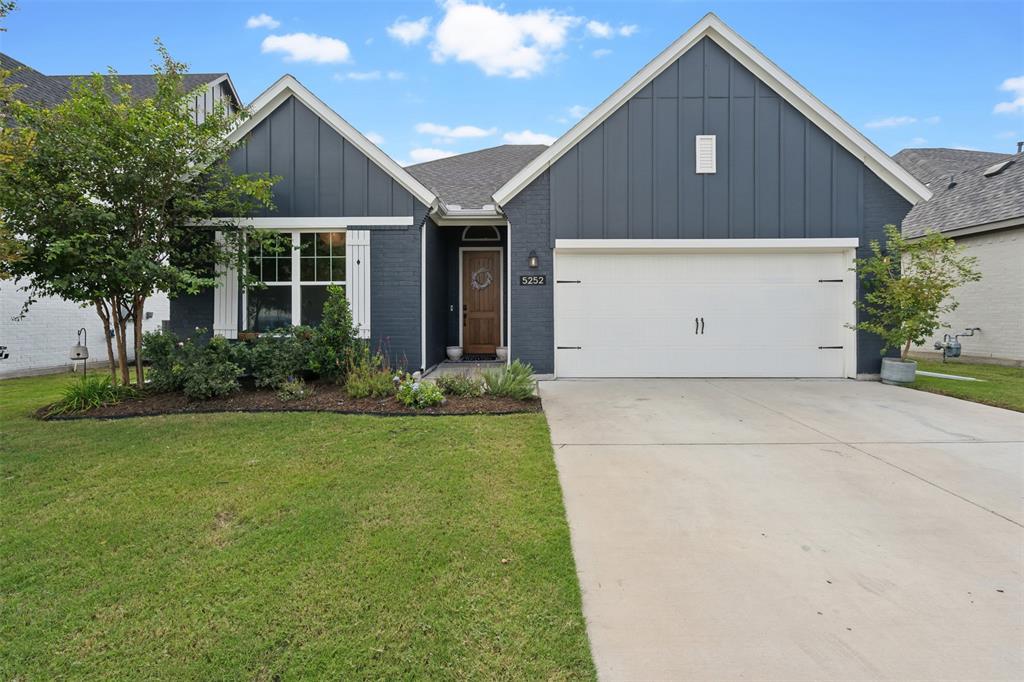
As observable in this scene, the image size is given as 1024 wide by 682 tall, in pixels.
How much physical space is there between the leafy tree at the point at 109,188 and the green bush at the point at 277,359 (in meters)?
1.15

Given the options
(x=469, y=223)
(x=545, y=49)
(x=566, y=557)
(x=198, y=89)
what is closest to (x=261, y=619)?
(x=566, y=557)

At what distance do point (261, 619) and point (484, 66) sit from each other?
13835 millimetres

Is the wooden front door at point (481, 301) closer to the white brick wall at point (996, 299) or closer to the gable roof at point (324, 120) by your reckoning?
the gable roof at point (324, 120)

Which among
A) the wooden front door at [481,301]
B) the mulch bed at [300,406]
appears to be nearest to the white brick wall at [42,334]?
the mulch bed at [300,406]

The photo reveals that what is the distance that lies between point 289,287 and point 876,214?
32.5 feet

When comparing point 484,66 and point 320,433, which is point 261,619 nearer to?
point 320,433

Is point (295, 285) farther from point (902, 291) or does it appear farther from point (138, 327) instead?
point (902, 291)

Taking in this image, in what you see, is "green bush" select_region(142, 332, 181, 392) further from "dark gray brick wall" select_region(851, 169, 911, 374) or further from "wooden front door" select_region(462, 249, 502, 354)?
"dark gray brick wall" select_region(851, 169, 911, 374)

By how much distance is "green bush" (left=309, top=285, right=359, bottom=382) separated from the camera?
673 centimetres

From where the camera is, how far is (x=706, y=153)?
26.1 feet

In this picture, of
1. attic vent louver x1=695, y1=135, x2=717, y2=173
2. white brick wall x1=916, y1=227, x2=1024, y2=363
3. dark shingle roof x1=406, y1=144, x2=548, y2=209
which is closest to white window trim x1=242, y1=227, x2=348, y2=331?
dark shingle roof x1=406, y1=144, x2=548, y2=209

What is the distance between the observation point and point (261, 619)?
2.07 meters

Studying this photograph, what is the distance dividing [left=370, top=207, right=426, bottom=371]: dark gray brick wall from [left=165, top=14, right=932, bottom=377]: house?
0.02m

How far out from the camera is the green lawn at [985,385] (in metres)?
6.65
